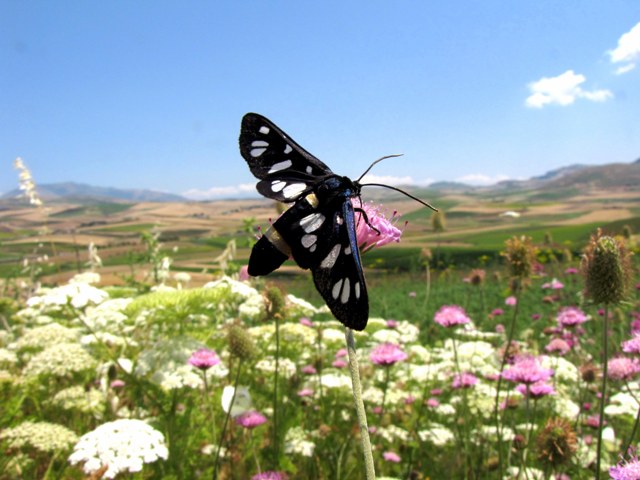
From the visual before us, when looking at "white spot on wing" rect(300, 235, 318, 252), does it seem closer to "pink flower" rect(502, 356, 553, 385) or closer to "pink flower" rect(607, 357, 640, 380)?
"pink flower" rect(502, 356, 553, 385)

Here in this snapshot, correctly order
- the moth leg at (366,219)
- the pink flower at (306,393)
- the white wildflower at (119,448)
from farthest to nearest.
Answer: the pink flower at (306,393), the white wildflower at (119,448), the moth leg at (366,219)

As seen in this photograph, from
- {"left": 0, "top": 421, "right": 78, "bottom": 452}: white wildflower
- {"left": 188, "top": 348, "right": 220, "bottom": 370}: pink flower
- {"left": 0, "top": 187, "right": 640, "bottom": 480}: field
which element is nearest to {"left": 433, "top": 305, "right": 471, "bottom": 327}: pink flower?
{"left": 0, "top": 187, "right": 640, "bottom": 480}: field

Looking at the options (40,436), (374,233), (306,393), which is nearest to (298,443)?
(306,393)

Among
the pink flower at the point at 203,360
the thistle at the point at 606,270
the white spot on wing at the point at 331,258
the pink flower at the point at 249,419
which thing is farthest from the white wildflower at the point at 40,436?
the thistle at the point at 606,270

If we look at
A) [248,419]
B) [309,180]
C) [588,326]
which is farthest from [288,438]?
[588,326]

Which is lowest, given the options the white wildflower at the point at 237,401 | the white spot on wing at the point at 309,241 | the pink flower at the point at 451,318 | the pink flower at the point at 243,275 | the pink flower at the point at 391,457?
the pink flower at the point at 391,457

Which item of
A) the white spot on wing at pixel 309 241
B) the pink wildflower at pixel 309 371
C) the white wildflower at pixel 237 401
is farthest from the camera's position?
the pink wildflower at pixel 309 371

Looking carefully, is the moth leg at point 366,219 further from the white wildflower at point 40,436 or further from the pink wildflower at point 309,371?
the pink wildflower at point 309,371

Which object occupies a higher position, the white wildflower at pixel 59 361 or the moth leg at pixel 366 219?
the moth leg at pixel 366 219
